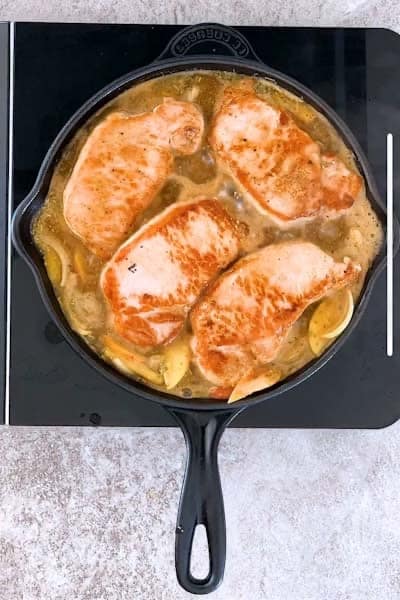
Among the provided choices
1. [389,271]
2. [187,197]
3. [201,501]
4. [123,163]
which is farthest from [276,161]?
[201,501]

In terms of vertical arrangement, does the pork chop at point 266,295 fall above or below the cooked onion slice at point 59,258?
below


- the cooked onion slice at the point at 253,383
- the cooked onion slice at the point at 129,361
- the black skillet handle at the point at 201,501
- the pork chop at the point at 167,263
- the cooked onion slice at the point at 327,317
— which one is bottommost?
the black skillet handle at the point at 201,501

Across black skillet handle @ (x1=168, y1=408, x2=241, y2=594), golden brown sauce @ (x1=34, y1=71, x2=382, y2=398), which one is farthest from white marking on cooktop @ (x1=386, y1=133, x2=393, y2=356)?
black skillet handle @ (x1=168, y1=408, x2=241, y2=594)

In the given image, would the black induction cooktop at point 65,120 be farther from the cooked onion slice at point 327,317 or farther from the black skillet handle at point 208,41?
the cooked onion slice at point 327,317

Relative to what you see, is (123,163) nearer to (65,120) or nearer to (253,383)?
(65,120)

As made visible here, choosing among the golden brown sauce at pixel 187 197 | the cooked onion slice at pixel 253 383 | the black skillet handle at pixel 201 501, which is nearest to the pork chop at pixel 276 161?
the golden brown sauce at pixel 187 197
